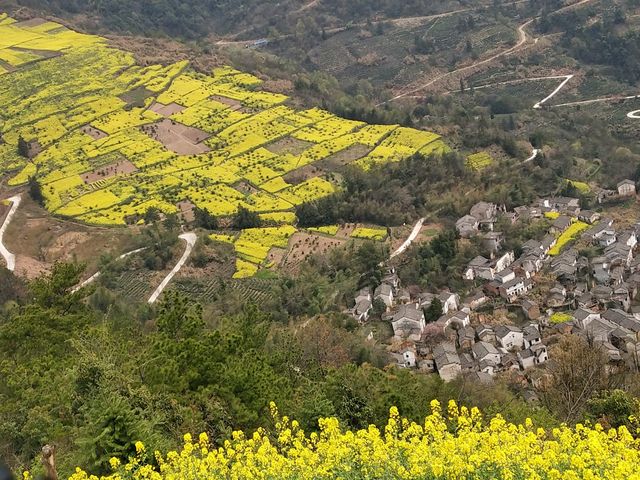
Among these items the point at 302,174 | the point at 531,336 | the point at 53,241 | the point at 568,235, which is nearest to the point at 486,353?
the point at 531,336

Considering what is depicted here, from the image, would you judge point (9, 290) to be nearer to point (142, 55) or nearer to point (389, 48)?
point (142, 55)

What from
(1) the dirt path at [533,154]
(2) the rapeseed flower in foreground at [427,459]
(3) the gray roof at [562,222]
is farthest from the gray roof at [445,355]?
(1) the dirt path at [533,154]

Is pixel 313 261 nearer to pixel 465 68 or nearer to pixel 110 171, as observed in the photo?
pixel 110 171

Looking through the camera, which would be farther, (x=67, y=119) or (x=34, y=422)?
(x=67, y=119)

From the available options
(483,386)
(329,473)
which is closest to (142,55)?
(483,386)

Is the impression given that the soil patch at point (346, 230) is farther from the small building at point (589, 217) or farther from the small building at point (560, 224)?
the small building at point (589, 217)

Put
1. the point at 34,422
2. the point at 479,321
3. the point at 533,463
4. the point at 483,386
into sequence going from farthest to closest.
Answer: the point at 479,321 → the point at 483,386 → the point at 34,422 → the point at 533,463

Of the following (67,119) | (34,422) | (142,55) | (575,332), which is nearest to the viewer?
(34,422)
